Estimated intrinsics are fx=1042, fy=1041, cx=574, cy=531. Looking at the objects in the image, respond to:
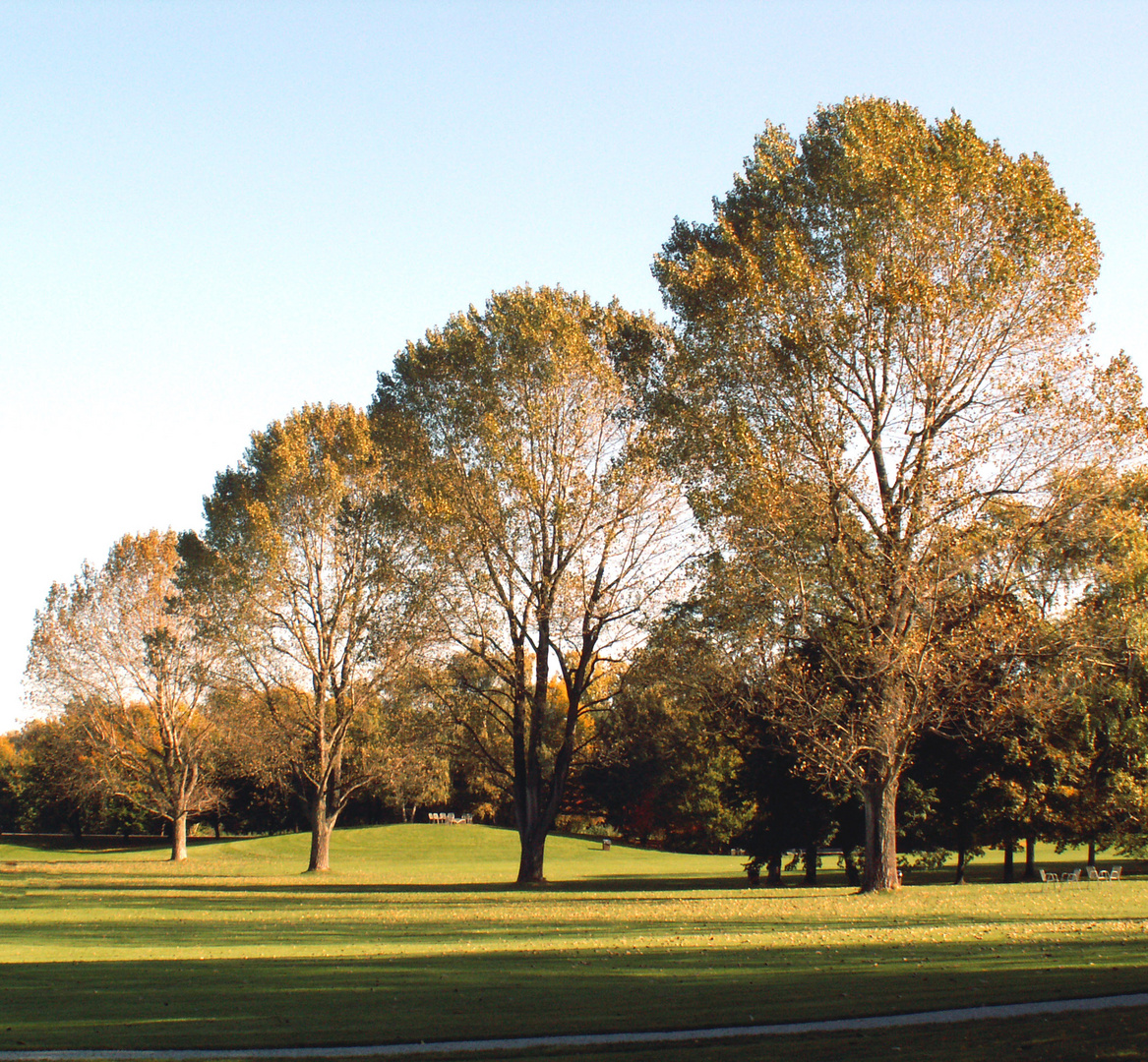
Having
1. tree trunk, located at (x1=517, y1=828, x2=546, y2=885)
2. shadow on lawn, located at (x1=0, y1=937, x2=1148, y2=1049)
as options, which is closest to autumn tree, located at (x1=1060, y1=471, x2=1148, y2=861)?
shadow on lawn, located at (x1=0, y1=937, x2=1148, y2=1049)

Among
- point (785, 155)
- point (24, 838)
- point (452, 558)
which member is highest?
point (785, 155)

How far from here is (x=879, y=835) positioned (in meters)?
24.2

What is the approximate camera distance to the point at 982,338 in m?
23.2

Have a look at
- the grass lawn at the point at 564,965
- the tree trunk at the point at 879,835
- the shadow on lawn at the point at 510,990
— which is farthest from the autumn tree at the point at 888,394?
the shadow on lawn at the point at 510,990

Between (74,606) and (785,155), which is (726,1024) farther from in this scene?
(74,606)

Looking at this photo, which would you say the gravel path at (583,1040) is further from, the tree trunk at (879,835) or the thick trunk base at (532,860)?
the thick trunk base at (532,860)

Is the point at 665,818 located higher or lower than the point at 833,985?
lower

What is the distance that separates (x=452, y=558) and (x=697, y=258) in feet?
39.0

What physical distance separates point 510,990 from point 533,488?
20.7 metres

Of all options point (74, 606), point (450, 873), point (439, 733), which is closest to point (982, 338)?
point (439, 733)

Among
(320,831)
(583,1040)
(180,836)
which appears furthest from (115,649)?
(583,1040)

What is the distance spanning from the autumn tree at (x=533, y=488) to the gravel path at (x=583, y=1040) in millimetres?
21299

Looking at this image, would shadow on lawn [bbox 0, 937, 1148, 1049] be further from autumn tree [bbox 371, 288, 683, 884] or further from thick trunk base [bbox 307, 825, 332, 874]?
thick trunk base [bbox 307, 825, 332, 874]

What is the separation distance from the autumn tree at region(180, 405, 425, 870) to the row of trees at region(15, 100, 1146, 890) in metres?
6.58
